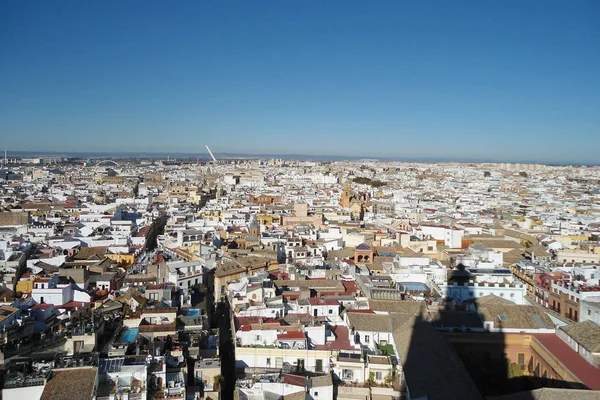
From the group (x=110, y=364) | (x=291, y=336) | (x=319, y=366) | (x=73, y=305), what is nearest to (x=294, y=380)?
(x=319, y=366)

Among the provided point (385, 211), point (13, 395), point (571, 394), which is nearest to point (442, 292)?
point (571, 394)

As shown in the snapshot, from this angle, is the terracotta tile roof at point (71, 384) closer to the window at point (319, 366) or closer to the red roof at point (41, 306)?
the window at point (319, 366)

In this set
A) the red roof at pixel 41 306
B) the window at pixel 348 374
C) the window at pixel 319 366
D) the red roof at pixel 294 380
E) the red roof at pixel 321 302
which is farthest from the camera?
the red roof at pixel 321 302

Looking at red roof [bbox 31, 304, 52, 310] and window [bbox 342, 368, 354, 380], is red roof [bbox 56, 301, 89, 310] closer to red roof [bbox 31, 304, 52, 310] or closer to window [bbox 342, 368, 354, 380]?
red roof [bbox 31, 304, 52, 310]

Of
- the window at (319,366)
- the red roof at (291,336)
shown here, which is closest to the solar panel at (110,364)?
the red roof at (291,336)

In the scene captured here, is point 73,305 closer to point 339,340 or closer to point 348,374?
point 339,340

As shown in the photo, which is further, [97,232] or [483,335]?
[97,232]

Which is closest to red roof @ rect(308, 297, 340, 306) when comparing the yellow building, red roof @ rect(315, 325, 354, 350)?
red roof @ rect(315, 325, 354, 350)

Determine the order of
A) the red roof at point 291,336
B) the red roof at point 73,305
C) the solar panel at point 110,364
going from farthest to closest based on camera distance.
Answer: the red roof at point 73,305
the red roof at point 291,336
the solar panel at point 110,364

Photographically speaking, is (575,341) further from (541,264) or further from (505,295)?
(541,264)

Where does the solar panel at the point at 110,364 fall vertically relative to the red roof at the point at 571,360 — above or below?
above
